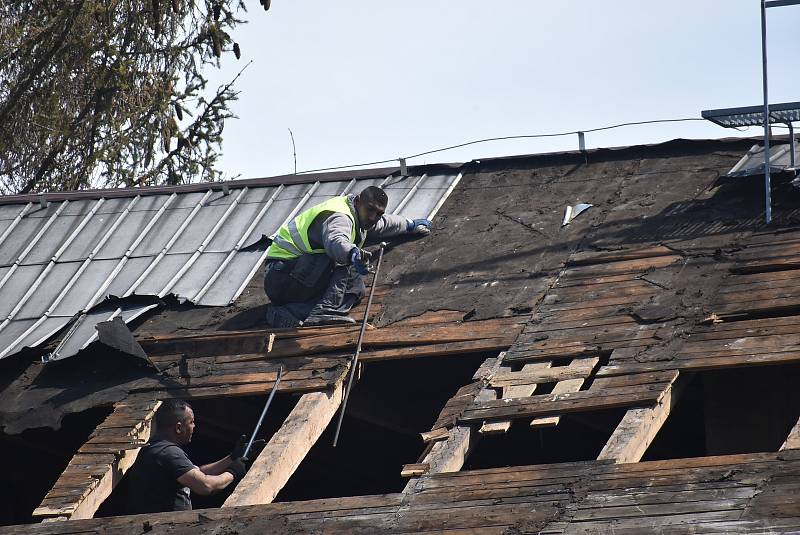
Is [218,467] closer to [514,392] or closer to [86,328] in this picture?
[514,392]

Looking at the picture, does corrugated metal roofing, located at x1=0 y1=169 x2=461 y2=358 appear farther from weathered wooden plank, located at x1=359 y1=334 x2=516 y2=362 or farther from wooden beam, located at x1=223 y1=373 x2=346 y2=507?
wooden beam, located at x1=223 y1=373 x2=346 y2=507

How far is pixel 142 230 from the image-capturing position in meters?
11.3

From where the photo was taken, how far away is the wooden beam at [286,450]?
6863 millimetres

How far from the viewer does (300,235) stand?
31.0ft

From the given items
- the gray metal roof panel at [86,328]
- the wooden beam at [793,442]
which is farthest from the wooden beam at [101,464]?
the wooden beam at [793,442]

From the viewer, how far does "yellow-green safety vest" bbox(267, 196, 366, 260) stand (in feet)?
30.8

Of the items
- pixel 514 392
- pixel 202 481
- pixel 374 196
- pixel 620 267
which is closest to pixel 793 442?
pixel 514 392

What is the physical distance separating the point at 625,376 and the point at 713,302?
1.10 m

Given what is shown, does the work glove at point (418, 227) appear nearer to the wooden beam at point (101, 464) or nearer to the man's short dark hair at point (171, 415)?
the wooden beam at point (101, 464)

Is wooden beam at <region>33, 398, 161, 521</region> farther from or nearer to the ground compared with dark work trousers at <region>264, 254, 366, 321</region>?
nearer to the ground

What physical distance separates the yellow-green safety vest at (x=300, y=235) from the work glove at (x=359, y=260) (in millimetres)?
163

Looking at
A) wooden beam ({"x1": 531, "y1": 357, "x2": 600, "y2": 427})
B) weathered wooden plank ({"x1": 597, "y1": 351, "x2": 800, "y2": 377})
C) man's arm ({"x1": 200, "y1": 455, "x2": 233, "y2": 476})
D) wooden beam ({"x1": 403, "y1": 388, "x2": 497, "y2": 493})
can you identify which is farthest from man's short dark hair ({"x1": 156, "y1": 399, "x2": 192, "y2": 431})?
weathered wooden plank ({"x1": 597, "y1": 351, "x2": 800, "y2": 377})

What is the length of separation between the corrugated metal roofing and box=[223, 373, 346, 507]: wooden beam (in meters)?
2.13

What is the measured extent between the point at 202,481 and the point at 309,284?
7.81 feet
